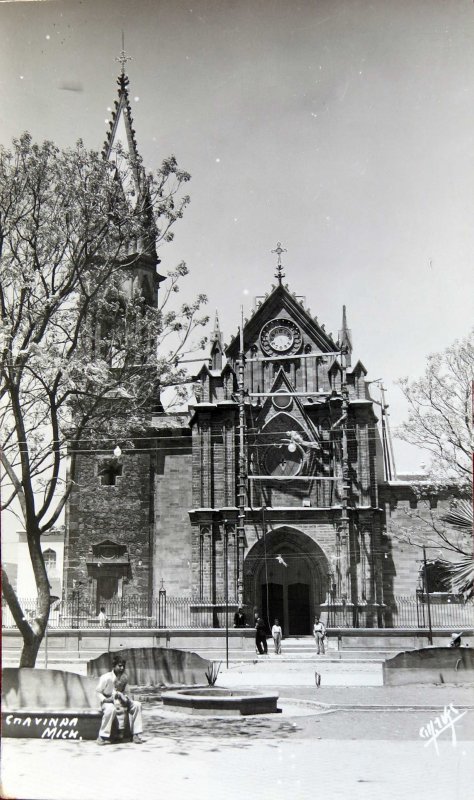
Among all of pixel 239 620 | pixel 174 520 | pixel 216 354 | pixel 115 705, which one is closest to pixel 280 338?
pixel 216 354

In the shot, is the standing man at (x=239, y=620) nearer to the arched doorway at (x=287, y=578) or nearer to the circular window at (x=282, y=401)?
the arched doorway at (x=287, y=578)

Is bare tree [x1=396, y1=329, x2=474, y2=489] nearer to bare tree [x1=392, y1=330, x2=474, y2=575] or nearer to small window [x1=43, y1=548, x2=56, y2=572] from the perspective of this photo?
bare tree [x1=392, y1=330, x2=474, y2=575]

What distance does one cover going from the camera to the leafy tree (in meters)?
14.0

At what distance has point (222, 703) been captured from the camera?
1220 cm

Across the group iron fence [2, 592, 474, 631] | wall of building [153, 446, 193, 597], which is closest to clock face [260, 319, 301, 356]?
wall of building [153, 446, 193, 597]

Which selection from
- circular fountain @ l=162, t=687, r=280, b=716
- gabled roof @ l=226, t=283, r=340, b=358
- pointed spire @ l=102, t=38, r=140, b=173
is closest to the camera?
circular fountain @ l=162, t=687, r=280, b=716

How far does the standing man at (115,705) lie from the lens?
11.2m

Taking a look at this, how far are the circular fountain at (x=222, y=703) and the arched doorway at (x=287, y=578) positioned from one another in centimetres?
1377

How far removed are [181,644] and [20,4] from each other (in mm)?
14709

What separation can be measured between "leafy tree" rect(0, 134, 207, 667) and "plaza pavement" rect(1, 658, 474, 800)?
3.16 meters

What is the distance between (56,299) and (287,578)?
16.1 metres

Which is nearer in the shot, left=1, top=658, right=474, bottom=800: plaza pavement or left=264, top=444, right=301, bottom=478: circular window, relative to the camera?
left=1, top=658, right=474, bottom=800: plaza pavement

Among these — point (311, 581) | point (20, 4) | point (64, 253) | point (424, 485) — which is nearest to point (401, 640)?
point (424, 485)

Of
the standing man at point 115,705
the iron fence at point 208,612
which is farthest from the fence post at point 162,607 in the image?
the standing man at point 115,705
